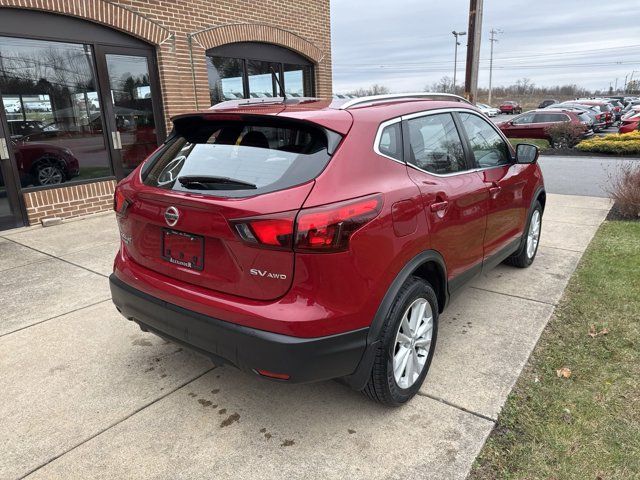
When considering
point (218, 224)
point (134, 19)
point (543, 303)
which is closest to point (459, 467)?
point (218, 224)

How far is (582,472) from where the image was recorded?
224 cm

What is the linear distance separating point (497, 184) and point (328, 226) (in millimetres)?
2076

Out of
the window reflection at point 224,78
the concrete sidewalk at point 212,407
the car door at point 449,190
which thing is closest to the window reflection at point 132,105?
the window reflection at point 224,78

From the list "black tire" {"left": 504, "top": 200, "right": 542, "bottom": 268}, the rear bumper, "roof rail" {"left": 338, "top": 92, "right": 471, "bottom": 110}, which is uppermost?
"roof rail" {"left": 338, "top": 92, "right": 471, "bottom": 110}

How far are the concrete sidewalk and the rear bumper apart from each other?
0.47 metres

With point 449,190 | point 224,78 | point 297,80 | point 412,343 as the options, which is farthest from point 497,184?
point 297,80

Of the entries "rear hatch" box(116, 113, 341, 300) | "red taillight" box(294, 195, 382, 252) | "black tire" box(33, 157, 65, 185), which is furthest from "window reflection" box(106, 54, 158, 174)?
"red taillight" box(294, 195, 382, 252)

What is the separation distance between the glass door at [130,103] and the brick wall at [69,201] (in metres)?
0.43

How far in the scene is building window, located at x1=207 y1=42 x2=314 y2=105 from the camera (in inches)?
364

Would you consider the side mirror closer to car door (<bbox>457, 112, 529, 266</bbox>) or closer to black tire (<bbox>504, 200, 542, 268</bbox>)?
car door (<bbox>457, 112, 529, 266</bbox>)

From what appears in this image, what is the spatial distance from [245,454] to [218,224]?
46.0 inches

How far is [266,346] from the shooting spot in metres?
2.14

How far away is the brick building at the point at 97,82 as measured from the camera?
6551 mm

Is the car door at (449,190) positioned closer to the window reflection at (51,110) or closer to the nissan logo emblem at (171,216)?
the nissan logo emblem at (171,216)
